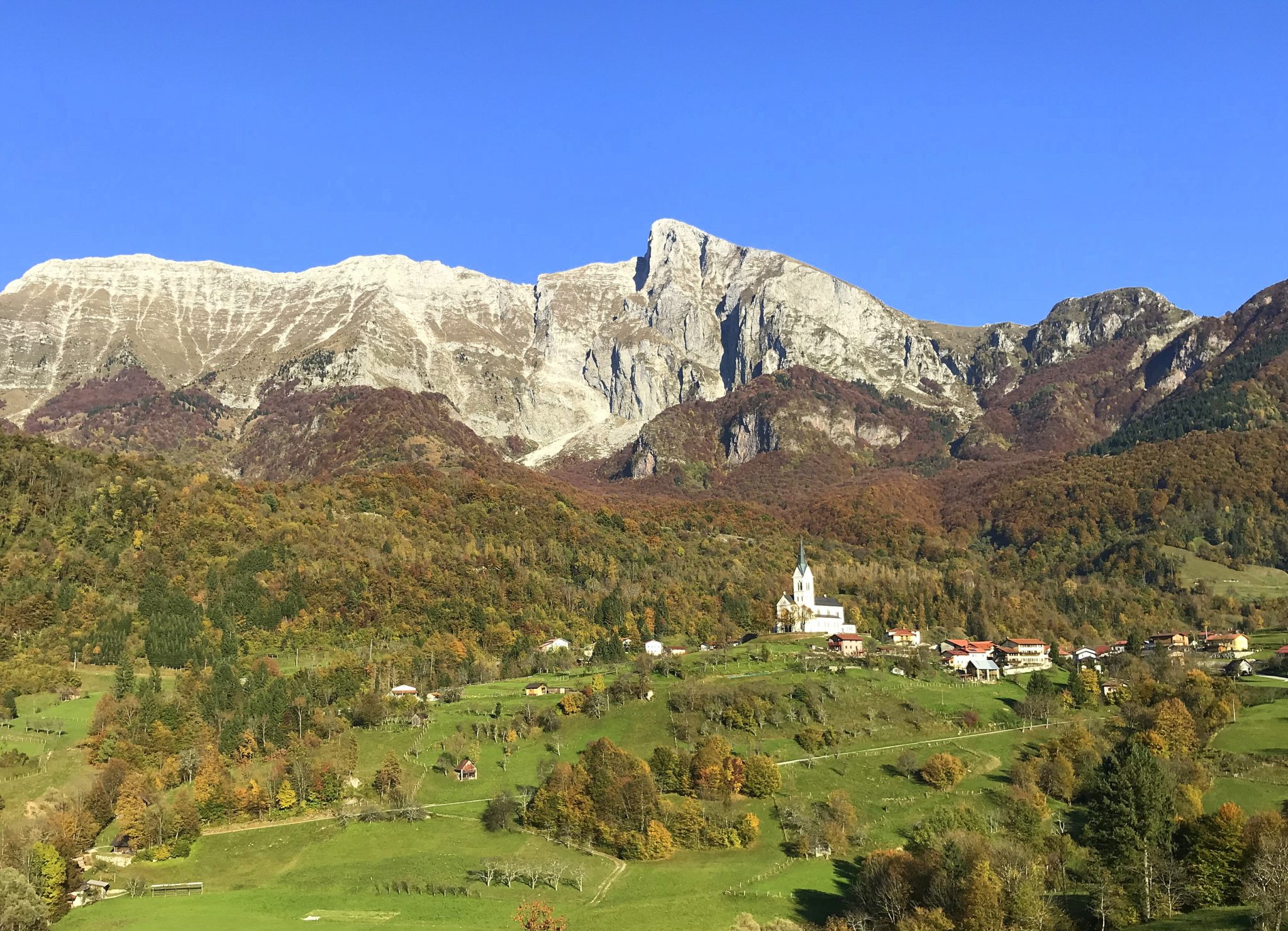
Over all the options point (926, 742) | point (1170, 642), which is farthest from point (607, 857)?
point (1170, 642)

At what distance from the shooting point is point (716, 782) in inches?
4053

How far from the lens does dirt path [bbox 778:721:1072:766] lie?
110562 millimetres

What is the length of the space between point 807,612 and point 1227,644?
54858 millimetres

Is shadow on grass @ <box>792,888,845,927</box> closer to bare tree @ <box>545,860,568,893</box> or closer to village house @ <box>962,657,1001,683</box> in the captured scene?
bare tree @ <box>545,860,568,893</box>

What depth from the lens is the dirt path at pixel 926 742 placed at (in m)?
111

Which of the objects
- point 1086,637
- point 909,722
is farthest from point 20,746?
point 1086,637

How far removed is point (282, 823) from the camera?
341 ft

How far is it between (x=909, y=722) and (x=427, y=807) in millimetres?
47178

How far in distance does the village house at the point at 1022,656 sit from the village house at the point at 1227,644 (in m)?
20.0

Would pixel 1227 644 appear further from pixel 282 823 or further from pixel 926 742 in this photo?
pixel 282 823

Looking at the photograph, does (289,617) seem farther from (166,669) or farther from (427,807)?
(427,807)

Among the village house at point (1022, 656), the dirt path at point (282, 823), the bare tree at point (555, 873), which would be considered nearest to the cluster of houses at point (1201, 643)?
the village house at point (1022, 656)

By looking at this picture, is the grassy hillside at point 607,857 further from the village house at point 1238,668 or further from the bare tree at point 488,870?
the village house at point 1238,668

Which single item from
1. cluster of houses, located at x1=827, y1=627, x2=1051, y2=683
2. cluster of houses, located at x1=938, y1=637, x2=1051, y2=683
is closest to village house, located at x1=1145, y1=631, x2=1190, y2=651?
cluster of houses, located at x1=938, y1=637, x2=1051, y2=683
